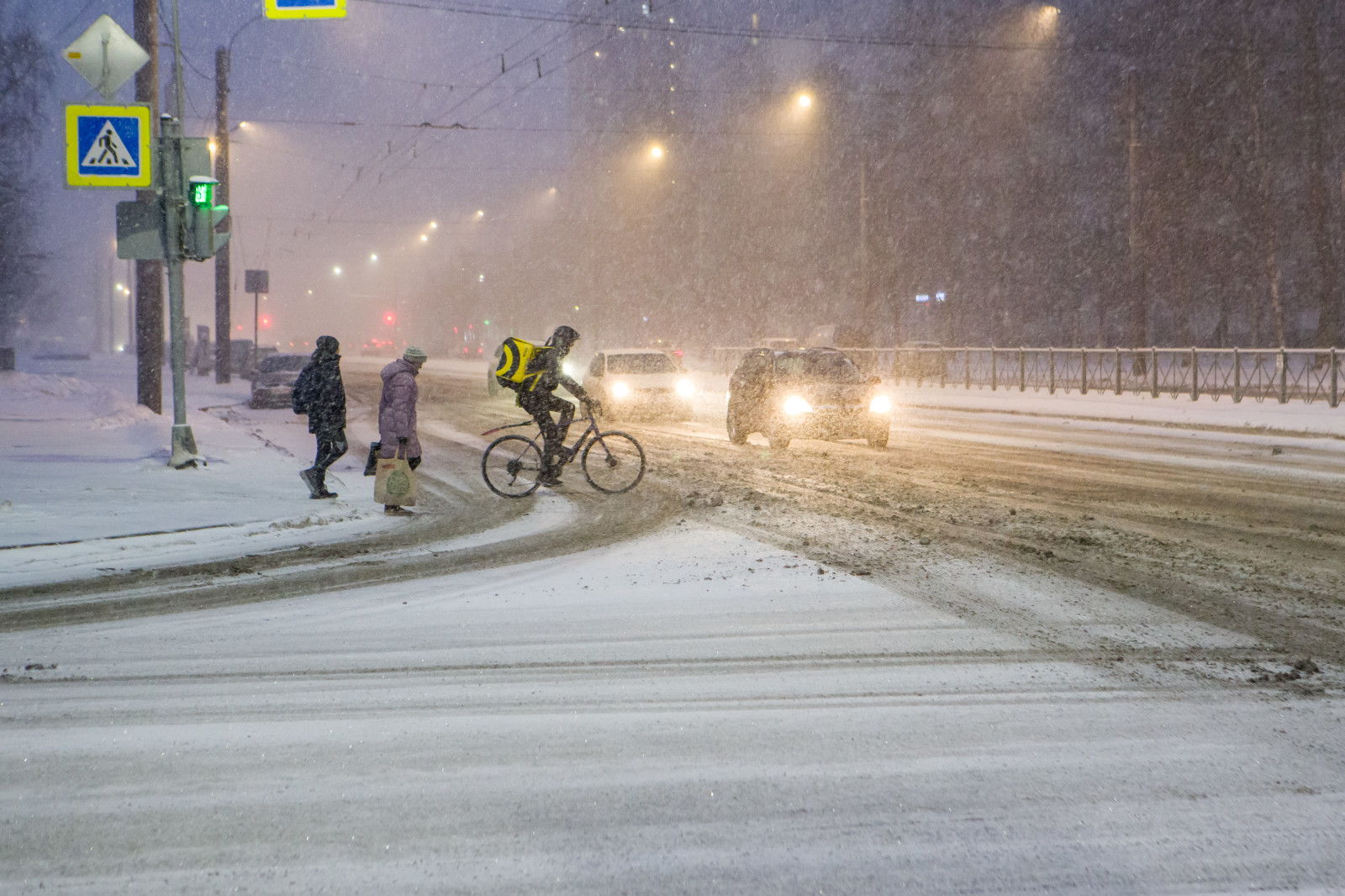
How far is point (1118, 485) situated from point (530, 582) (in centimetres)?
733

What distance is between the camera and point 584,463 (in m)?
12.0

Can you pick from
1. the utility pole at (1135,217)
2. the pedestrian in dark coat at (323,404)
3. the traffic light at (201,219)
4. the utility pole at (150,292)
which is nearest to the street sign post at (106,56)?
the traffic light at (201,219)

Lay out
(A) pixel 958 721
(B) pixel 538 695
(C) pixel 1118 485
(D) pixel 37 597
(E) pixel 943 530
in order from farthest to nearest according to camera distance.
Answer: (C) pixel 1118 485 < (E) pixel 943 530 < (D) pixel 37 597 < (B) pixel 538 695 < (A) pixel 958 721

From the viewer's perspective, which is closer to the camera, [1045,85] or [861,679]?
[861,679]

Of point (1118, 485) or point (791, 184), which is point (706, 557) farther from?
point (791, 184)

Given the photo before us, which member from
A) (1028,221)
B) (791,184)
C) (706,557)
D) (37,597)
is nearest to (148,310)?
(37,597)

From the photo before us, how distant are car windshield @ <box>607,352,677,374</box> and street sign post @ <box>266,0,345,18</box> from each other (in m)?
10.4

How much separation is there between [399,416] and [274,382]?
19.3 m

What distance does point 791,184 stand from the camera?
69500 millimetres

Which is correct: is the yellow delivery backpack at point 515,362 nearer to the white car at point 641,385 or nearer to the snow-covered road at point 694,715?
the snow-covered road at point 694,715

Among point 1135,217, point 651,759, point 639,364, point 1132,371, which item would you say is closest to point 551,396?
point 651,759

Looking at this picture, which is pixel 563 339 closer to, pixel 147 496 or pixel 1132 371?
pixel 147 496

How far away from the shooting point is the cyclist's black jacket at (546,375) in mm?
10992

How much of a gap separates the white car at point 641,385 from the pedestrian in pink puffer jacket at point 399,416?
11422 millimetres
